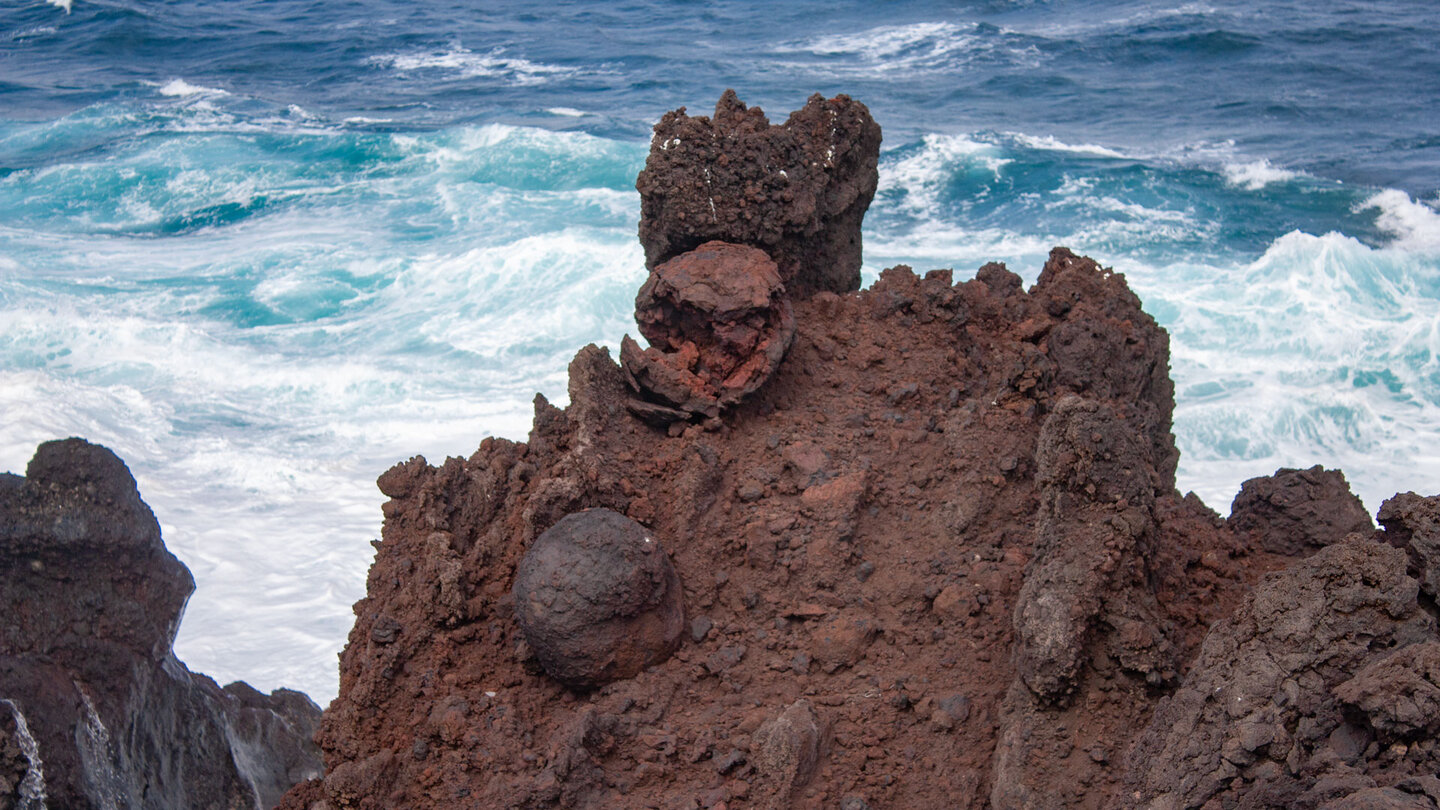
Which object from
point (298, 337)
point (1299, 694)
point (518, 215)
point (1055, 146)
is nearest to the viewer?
point (1299, 694)

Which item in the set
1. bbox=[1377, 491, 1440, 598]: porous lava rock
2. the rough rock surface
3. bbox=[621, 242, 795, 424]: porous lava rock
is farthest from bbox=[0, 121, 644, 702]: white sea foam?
bbox=[1377, 491, 1440, 598]: porous lava rock

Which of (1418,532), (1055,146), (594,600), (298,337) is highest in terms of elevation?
(1418,532)

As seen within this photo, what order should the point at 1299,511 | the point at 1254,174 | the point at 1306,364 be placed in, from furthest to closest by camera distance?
the point at 1254,174
the point at 1306,364
the point at 1299,511

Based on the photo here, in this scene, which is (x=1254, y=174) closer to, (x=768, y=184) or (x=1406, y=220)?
(x=1406, y=220)

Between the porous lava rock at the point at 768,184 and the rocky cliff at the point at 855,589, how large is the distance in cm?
2

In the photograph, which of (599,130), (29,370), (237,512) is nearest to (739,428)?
(237,512)

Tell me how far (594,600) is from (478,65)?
75.5ft

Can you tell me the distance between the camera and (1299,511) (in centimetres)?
366

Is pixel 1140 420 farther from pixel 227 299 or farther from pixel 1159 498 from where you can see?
pixel 227 299

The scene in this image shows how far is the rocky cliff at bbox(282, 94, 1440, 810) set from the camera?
2357 mm

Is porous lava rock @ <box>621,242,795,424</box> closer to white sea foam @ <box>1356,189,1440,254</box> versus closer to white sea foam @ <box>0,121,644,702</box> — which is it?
white sea foam @ <box>0,121,644,702</box>

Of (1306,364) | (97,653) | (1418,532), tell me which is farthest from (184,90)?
(1418,532)

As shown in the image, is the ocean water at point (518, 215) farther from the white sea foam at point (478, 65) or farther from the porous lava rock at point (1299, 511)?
the porous lava rock at point (1299, 511)

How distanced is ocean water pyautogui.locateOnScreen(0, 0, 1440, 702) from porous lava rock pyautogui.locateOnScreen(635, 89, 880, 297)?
5.38 meters
